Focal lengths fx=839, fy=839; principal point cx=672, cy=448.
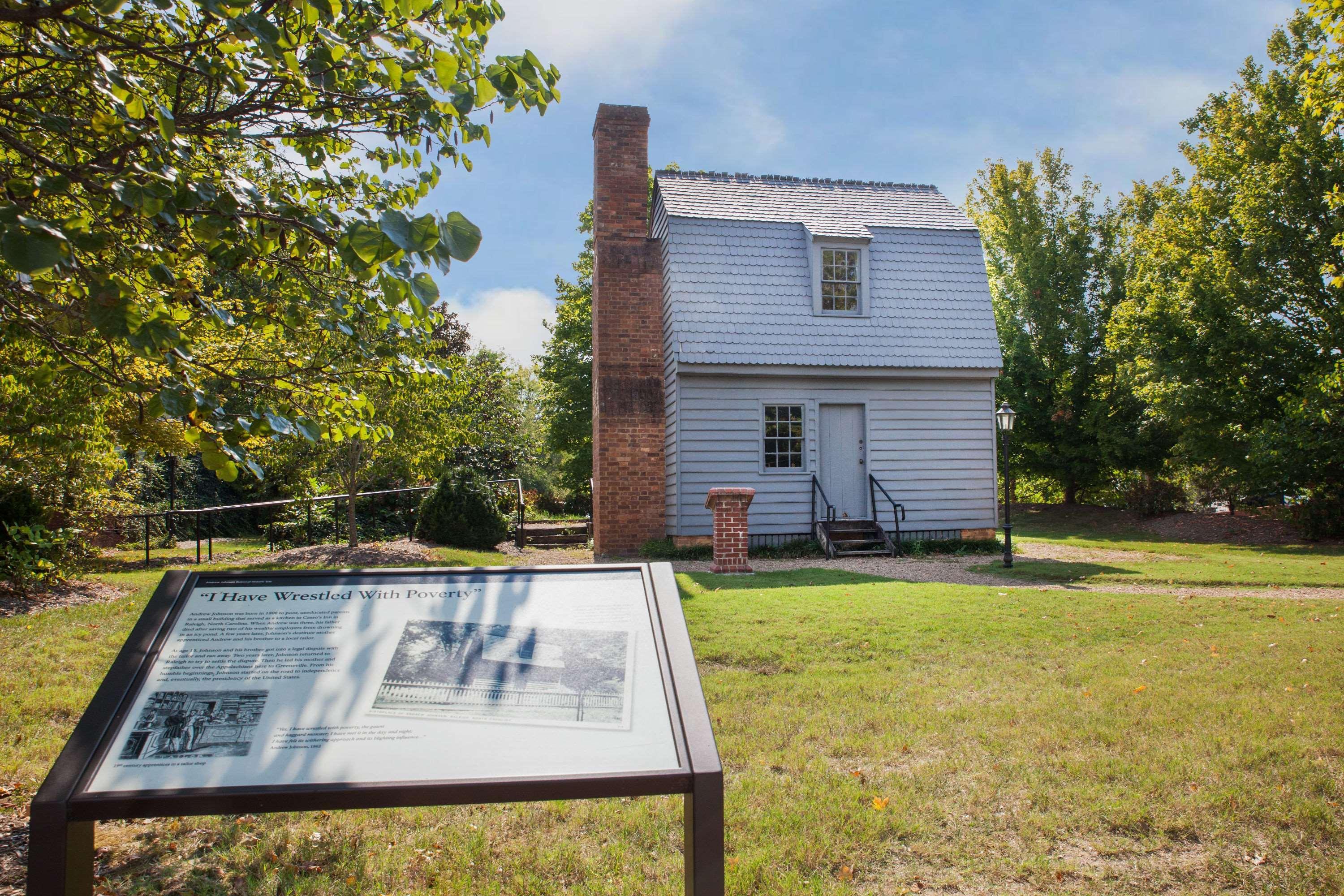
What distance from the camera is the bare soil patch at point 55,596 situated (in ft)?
29.1

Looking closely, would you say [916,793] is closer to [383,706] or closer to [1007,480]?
[383,706]

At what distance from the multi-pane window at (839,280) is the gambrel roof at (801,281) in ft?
1.00

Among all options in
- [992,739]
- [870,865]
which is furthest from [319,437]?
[992,739]

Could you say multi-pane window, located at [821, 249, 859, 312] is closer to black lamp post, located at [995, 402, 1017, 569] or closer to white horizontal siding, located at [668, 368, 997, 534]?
white horizontal siding, located at [668, 368, 997, 534]

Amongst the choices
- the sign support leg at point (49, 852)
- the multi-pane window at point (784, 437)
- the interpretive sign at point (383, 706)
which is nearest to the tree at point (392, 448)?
the multi-pane window at point (784, 437)

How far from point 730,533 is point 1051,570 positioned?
4.71 meters

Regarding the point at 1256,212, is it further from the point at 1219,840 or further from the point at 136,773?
the point at 136,773

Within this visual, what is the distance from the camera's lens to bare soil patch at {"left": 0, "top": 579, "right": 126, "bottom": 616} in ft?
29.1

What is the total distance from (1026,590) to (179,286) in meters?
9.15

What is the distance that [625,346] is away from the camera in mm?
15727

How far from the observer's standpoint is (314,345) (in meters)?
11.6

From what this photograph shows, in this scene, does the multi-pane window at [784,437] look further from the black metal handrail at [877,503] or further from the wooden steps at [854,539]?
the black metal handrail at [877,503]

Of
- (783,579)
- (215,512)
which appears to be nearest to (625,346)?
(783,579)

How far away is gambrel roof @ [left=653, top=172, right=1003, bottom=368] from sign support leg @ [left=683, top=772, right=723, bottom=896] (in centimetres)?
1221
